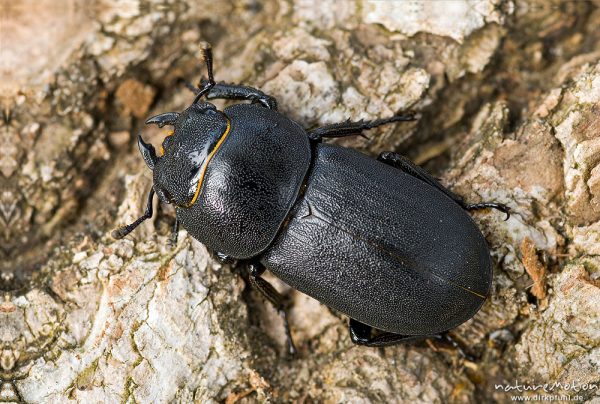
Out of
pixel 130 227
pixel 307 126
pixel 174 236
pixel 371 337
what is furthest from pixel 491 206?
pixel 130 227

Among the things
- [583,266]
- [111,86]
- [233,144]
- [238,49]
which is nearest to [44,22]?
[111,86]

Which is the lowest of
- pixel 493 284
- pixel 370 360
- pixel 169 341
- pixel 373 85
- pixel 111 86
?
pixel 370 360

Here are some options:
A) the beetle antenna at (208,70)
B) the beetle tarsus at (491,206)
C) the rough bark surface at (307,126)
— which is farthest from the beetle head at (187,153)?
the beetle tarsus at (491,206)

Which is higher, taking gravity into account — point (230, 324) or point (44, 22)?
point (44, 22)

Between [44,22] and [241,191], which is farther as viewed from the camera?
[44,22]

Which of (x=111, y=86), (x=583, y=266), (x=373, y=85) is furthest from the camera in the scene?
(x=111, y=86)

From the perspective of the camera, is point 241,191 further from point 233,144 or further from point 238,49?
point 238,49

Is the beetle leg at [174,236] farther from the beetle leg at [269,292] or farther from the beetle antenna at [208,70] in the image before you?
the beetle antenna at [208,70]

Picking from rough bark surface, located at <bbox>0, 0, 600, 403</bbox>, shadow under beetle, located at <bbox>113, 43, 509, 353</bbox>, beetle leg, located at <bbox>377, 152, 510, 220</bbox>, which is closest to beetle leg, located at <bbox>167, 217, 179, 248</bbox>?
rough bark surface, located at <bbox>0, 0, 600, 403</bbox>
